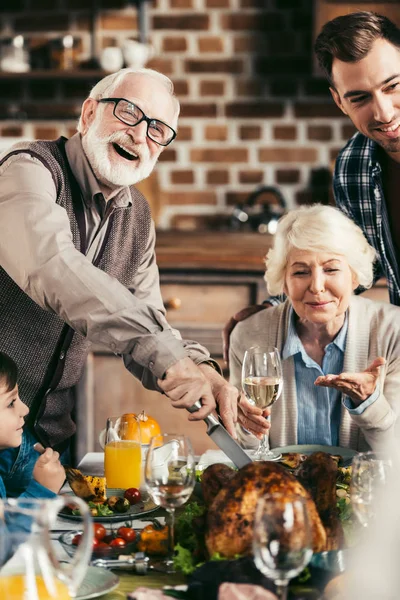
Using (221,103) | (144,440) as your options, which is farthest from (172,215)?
(144,440)

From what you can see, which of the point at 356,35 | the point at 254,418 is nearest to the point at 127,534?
the point at 254,418

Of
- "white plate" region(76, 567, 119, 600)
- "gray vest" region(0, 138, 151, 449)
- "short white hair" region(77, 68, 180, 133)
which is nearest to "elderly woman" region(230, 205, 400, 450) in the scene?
"gray vest" region(0, 138, 151, 449)

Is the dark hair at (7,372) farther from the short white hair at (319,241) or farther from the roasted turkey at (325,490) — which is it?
the short white hair at (319,241)

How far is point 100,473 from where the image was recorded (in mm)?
1607

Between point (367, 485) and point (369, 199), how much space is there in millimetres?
1347

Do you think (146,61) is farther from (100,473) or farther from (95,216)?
(100,473)

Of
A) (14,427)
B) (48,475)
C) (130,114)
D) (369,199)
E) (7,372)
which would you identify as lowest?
(48,475)

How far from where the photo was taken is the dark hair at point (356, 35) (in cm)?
201

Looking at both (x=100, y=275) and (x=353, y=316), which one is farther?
(x=353, y=316)

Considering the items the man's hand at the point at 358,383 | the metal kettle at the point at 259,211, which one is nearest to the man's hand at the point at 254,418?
the man's hand at the point at 358,383

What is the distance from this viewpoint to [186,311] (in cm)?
301

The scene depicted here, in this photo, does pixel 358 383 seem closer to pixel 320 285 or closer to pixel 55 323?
pixel 320 285

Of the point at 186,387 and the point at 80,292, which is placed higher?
the point at 80,292

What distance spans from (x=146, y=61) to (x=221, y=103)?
14.2 inches
